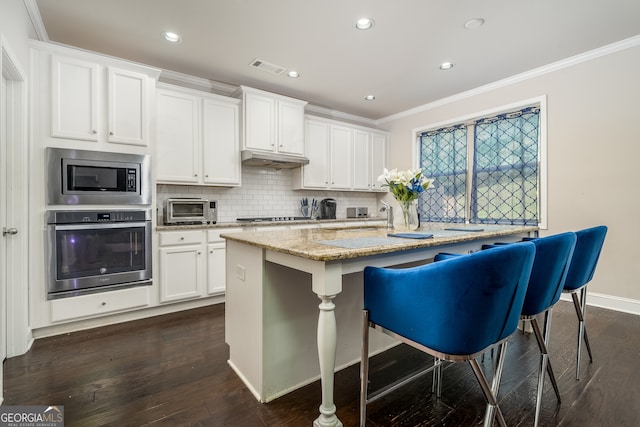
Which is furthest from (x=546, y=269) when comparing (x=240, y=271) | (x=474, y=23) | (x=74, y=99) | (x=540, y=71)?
(x=74, y=99)

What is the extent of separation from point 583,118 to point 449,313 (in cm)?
347

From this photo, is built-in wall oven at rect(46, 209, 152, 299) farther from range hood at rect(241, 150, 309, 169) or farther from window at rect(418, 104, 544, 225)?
window at rect(418, 104, 544, 225)

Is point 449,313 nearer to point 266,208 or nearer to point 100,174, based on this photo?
point 100,174

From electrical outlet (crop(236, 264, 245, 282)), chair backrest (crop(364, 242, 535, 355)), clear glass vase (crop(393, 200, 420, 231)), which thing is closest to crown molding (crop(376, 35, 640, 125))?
clear glass vase (crop(393, 200, 420, 231))

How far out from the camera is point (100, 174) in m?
2.58

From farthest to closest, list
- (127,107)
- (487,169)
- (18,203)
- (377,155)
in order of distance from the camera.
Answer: (377,155)
(487,169)
(127,107)
(18,203)

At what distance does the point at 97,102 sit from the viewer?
258cm

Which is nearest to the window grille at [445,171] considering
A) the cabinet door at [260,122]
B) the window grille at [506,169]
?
the window grille at [506,169]

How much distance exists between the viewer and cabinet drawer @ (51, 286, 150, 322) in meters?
2.40

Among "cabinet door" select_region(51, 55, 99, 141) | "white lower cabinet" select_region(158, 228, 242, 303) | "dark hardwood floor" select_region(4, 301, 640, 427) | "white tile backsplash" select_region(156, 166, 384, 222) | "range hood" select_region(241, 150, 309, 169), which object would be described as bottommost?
"dark hardwood floor" select_region(4, 301, 640, 427)

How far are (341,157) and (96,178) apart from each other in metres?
3.22

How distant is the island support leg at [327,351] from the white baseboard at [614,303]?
337cm

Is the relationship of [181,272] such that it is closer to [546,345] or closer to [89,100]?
[89,100]

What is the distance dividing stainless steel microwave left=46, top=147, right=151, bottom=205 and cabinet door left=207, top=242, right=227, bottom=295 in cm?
81
